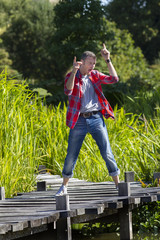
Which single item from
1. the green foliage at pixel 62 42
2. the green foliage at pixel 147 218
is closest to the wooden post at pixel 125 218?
the green foliage at pixel 147 218

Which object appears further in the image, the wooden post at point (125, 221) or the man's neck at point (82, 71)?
the wooden post at point (125, 221)

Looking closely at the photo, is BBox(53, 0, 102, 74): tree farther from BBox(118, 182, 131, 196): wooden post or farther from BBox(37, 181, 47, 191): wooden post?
BBox(118, 182, 131, 196): wooden post

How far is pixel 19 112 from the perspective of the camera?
6.73 metres

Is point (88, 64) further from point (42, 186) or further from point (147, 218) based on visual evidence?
point (147, 218)

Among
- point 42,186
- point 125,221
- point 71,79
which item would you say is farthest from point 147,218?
point 71,79

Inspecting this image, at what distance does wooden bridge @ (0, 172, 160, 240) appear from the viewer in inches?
172

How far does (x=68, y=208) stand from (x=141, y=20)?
33.6 m

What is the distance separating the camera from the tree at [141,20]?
36.1 meters

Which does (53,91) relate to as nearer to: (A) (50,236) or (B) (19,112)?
(B) (19,112)

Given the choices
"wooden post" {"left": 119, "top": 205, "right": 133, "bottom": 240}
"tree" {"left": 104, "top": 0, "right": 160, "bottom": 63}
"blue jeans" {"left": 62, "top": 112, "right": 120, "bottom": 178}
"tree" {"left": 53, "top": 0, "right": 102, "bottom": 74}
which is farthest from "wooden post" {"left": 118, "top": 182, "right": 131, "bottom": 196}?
"tree" {"left": 104, "top": 0, "right": 160, "bottom": 63}

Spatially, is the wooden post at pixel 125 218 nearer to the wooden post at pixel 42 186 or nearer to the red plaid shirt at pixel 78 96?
the red plaid shirt at pixel 78 96

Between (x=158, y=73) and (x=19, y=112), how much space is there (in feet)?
74.6

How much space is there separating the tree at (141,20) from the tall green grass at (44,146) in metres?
27.9

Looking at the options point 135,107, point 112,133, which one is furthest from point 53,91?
point 112,133
